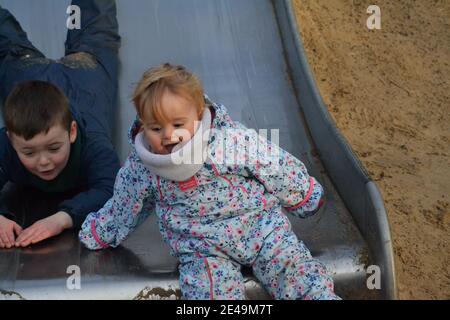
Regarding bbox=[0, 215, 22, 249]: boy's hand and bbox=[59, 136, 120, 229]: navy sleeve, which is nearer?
bbox=[0, 215, 22, 249]: boy's hand

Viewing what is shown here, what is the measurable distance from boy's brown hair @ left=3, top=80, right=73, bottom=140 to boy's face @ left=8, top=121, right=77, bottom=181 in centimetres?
2

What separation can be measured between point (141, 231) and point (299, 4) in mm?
2820

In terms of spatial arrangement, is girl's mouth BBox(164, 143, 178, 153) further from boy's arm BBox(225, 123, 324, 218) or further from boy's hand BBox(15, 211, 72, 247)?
boy's hand BBox(15, 211, 72, 247)

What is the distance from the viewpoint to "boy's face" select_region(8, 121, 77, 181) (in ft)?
9.30

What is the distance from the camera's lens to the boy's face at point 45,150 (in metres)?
2.83

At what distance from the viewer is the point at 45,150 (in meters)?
2.90

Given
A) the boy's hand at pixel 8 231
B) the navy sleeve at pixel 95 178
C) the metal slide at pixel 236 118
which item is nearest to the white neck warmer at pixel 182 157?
the metal slide at pixel 236 118

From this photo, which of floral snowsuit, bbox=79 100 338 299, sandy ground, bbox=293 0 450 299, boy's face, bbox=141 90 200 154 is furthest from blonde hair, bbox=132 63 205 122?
sandy ground, bbox=293 0 450 299

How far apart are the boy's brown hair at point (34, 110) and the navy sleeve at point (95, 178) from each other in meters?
0.21

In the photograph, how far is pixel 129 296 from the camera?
2.56 meters

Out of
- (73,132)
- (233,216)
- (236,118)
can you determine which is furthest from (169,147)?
(236,118)

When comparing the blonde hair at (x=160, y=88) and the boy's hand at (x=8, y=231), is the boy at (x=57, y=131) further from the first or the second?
the blonde hair at (x=160, y=88)

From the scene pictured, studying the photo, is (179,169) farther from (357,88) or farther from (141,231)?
(357,88)

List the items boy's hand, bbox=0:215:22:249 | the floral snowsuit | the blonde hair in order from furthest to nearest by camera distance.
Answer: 1. boy's hand, bbox=0:215:22:249
2. the floral snowsuit
3. the blonde hair
